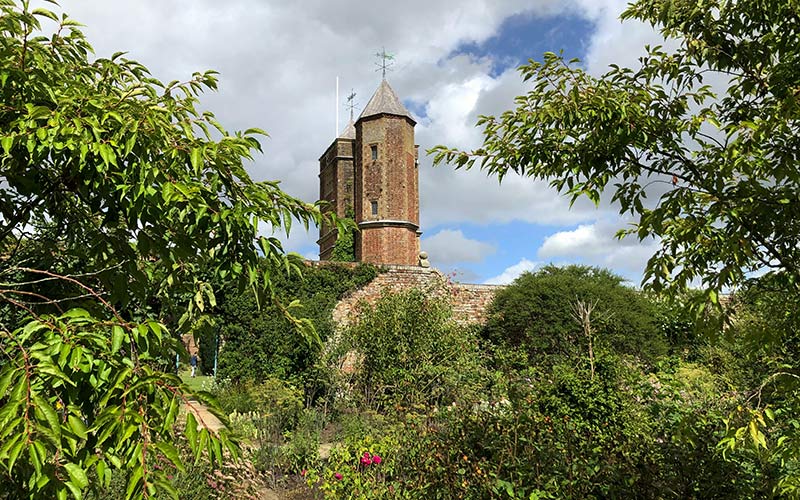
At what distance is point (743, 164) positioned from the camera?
2271 millimetres

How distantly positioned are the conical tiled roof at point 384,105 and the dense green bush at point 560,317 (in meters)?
13.0

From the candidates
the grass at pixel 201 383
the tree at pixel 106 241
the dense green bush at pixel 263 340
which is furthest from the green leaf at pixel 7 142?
the dense green bush at pixel 263 340

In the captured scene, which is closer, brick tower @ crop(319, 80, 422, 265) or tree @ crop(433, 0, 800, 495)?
tree @ crop(433, 0, 800, 495)

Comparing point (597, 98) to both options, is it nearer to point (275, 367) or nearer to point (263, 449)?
point (263, 449)

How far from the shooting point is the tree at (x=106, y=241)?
1.34 m

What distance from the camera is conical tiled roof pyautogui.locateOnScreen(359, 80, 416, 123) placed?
84.0 ft

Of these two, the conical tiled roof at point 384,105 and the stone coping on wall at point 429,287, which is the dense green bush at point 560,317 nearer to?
the stone coping on wall at point 429,287

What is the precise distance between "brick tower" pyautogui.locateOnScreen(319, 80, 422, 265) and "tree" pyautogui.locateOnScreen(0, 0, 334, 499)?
22644mm

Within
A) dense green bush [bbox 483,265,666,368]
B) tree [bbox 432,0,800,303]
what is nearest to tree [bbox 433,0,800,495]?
tree [bbox 432,0,800,303]

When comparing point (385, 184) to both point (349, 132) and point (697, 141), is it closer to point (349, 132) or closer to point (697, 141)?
point (349, 132)

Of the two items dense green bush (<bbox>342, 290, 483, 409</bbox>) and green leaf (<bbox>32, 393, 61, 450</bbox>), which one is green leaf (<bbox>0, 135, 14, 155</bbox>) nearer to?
green leaf (<bbox>32, 393, 61, 450</bbox>)

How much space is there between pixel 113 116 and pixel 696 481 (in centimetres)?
342

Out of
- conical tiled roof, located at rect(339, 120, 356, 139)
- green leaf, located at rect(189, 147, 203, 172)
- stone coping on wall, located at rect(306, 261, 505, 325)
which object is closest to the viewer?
green leaf, located at rect(189, 147, 203, 172)

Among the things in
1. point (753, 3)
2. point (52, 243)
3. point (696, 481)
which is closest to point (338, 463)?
point (696, 481)
